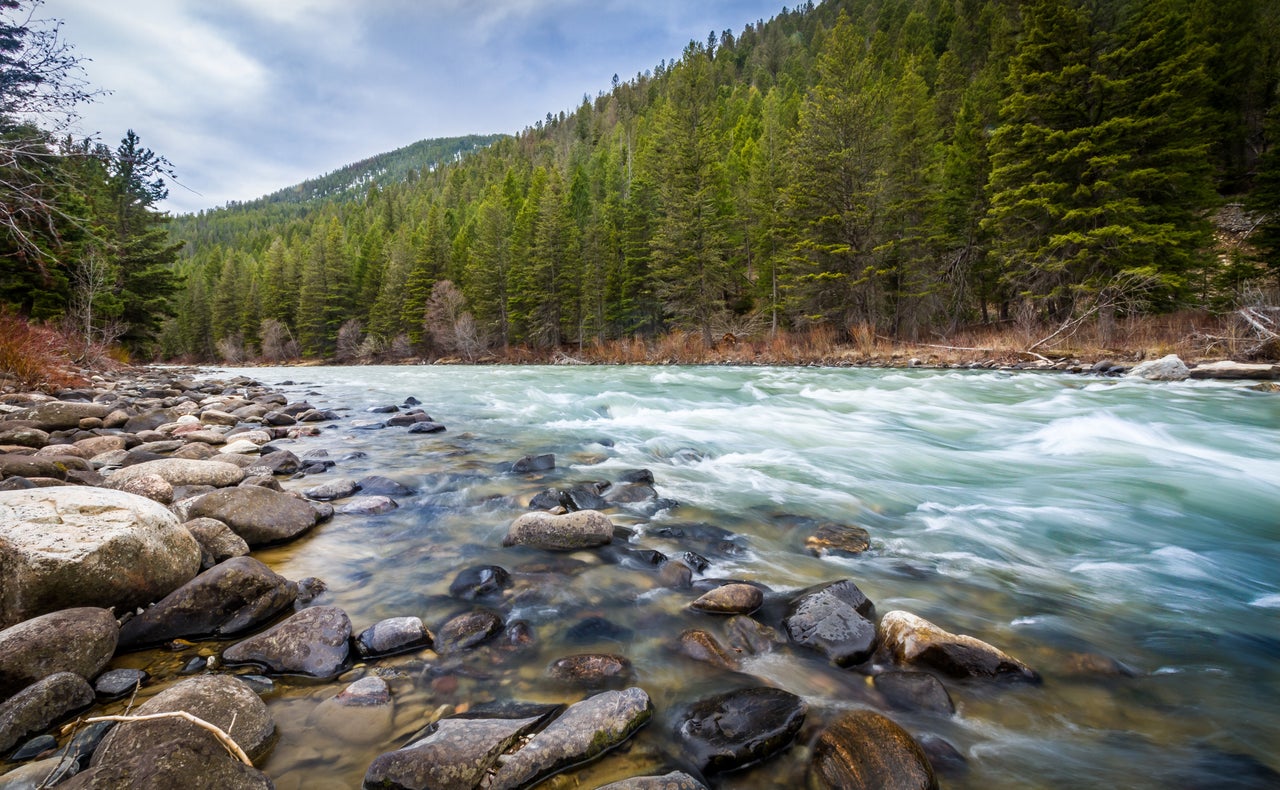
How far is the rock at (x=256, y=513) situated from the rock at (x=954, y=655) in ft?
14.0

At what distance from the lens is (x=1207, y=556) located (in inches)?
155

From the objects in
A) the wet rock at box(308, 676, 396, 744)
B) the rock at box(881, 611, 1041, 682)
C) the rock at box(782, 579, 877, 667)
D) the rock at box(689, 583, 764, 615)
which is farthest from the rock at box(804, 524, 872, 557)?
the wet rock at box(308, 676, 396, 744)

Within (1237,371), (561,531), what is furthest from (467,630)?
(1237,371)

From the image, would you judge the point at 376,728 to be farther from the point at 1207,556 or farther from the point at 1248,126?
the point at 1248,126

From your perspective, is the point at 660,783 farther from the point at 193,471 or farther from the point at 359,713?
the point at 193,471

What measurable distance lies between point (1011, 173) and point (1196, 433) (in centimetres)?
1404

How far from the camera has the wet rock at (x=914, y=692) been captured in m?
2.23

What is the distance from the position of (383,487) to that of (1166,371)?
1537cm

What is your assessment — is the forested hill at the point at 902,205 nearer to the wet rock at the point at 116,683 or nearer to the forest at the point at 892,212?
the forest at the point at 892,212

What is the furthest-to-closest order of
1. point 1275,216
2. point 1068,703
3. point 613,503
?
point 1275,216
point 613,503
point 1068,703

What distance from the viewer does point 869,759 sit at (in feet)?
6.03

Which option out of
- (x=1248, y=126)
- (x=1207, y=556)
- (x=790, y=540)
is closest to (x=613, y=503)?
(x=790, y=540)

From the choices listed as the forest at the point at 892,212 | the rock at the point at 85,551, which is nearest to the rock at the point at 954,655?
the rock at the point at 85,551

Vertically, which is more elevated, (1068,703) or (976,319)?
(976,319)
